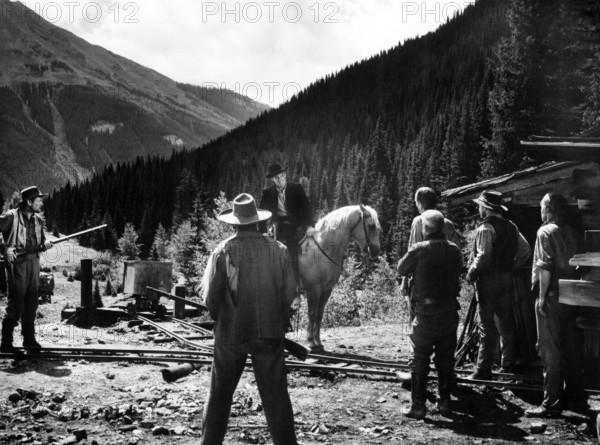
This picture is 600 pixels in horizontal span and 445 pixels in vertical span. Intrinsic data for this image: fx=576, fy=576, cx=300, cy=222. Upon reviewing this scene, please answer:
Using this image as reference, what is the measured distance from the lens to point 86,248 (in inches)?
4087

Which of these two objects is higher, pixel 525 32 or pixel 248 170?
pixel 248 170

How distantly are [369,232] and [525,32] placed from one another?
2188 centimetres

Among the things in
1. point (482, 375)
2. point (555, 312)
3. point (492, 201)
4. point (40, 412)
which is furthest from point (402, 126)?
point (40, 412)

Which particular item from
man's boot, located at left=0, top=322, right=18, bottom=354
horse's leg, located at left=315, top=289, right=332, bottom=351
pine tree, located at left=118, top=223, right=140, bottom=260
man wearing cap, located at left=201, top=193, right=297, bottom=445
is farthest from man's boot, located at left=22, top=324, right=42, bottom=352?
pine tree, located at left=118, top=223, right=140, bottom=260

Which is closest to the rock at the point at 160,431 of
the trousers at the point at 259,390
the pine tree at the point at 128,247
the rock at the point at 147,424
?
the rock at the point at 147,424

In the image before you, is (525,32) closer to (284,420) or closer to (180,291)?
(180,291)

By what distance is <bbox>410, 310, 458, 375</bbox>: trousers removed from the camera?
6.36 metres

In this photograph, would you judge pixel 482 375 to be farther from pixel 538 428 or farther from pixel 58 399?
pixel 58 399

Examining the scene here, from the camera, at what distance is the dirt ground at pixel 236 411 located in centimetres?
597

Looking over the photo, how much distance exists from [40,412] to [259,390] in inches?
124

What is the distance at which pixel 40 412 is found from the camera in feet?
21.6

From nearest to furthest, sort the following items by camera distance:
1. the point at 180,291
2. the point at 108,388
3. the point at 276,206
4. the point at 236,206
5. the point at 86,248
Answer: the point at 236,206, the point at 108,388, the point at 276,206, the point at 180,291, the point at 86,248

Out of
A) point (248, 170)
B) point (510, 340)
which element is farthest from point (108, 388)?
point (248, 170)

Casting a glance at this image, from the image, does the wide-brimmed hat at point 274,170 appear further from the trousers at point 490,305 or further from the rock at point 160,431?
the rock at point 160,431
